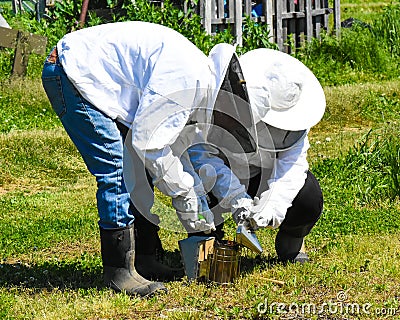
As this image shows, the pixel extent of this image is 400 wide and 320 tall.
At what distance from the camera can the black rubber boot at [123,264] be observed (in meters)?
4.65

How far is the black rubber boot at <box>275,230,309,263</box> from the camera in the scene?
534 centimetres

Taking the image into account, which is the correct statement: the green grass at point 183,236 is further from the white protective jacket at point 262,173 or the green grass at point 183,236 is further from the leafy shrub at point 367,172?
the white protective jacket at point 262,173

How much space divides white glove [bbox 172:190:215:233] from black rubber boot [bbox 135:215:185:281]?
0.52 meters

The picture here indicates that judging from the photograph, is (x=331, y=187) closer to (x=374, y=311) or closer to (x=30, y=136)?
(x=374, y=311)

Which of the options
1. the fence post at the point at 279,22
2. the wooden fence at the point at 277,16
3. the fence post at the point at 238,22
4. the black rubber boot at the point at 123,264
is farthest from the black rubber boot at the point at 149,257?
the fence post at the point at 279,22

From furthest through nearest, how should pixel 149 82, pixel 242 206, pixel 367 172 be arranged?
1. pixel 367 172
2. pixel 242 206
3. pixel 149 82

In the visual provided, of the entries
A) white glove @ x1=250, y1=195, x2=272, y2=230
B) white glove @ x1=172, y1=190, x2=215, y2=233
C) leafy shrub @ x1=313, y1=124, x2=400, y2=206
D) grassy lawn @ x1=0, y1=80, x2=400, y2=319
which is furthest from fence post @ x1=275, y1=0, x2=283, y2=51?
white glove @ x1=172, y1=190, x2=215, y2=233

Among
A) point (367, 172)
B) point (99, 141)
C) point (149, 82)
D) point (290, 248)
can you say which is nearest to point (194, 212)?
point (99, 141)

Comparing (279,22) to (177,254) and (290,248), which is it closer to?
(177,254)

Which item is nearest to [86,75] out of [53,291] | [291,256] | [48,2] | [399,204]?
[53,291]

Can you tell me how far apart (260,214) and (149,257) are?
2.90ft

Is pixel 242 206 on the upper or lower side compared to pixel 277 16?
lower

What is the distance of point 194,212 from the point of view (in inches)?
179

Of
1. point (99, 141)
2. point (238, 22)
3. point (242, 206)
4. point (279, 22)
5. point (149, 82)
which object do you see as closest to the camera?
point (149, 82)
